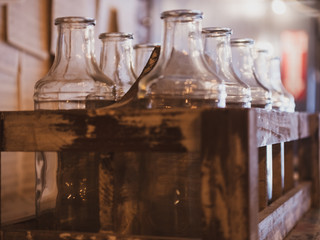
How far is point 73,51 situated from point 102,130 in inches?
8.6

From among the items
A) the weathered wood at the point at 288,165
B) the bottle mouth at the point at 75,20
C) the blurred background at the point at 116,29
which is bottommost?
the weathered wood at the point at 288,165

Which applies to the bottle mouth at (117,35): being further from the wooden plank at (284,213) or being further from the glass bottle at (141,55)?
the wooden plank at (284,213)

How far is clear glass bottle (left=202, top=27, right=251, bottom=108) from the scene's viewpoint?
3.05ft

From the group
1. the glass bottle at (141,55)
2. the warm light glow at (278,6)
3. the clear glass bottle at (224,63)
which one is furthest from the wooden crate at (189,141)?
the warm light glow at (278,6)

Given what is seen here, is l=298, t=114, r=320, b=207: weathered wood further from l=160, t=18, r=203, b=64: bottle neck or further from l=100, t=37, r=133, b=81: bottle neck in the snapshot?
l=160, t=18, r=203, b=64: bottle neck

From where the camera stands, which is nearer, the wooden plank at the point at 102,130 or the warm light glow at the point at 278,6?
the wooden plank at the point at 102,130

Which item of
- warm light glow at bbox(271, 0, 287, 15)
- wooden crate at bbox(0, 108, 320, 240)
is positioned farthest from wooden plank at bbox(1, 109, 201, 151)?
warm light glow at bbox(271, 0, 287, 15)

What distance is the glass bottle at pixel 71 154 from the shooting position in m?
0.83

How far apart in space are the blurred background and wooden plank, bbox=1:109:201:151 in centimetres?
20

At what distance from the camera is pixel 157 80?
0.77 metres

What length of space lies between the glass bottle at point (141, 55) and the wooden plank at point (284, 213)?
38 cm

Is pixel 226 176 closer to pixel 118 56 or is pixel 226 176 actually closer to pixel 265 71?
pixel 118 56

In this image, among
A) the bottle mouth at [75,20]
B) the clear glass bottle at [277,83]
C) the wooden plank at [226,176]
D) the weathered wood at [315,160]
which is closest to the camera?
the wooden plank at [226,176]

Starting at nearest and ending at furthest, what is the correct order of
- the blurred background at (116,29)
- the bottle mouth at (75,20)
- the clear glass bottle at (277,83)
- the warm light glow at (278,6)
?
the bottle mouth at (75,20) < the clear glass bottle at (277,83) < the blurred background at (116,29) < the warm light glow at (278,6)
